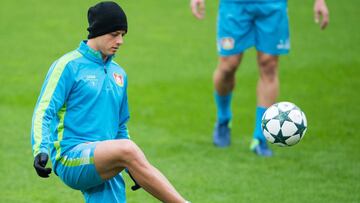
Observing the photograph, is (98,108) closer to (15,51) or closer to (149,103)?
(149,103)

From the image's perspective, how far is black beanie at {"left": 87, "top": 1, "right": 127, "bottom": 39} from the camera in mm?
6230

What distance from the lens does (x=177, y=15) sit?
55.7 feet

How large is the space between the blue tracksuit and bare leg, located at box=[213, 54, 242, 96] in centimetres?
338

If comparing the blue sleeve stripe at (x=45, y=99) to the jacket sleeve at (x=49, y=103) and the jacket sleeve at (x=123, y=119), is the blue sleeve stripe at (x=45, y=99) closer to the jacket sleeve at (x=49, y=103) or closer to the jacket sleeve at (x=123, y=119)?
the jacket sleeve at (x=49, y=103)

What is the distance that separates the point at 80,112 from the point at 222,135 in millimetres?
3907

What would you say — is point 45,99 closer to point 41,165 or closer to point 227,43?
point 41,165

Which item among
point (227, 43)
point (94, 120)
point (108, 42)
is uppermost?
point (108, 42)

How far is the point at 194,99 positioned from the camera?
474 inches

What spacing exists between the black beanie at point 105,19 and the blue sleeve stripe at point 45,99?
23cm

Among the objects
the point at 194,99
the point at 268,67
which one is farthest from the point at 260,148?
the point at 194,99

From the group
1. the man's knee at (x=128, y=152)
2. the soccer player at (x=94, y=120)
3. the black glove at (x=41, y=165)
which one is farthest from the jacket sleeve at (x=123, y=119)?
the black glove at (x=41, y=165)

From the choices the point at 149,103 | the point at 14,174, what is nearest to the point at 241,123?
the point at 149,103

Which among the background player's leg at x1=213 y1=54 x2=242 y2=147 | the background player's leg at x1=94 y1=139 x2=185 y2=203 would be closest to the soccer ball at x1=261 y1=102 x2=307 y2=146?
the background player's leg at x1=94 y1=139 x2=185 y2=203

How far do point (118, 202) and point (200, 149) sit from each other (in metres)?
3.41
